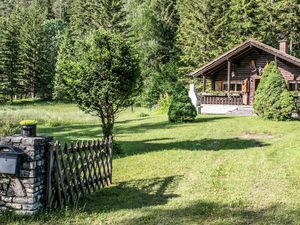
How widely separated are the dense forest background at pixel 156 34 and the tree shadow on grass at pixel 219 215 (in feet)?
103

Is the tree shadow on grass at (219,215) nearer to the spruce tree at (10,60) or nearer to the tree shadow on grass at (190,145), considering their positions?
the tree shadow on grass at (190,145)

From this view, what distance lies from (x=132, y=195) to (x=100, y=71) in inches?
248

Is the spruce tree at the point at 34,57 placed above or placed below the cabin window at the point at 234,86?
above

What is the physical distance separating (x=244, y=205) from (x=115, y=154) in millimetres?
7398

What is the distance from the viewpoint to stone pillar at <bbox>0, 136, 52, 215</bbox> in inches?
291

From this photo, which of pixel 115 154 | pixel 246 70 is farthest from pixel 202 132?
pixel 246 70

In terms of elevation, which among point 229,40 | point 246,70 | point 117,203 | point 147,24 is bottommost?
point 117,203

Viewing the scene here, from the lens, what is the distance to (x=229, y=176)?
11062mm

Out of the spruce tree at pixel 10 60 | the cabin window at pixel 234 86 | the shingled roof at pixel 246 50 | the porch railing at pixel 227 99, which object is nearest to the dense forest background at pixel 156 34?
the spruce tree at pixel 10 60

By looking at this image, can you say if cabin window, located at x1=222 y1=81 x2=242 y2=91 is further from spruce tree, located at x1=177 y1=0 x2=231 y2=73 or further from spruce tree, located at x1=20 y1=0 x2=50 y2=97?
spruce tree, located at x1=20 y1=0 x2=50 y2=97

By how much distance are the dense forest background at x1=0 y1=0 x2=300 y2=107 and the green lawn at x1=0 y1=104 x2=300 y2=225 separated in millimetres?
24029

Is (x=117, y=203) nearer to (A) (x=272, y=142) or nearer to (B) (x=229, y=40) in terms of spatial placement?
(A) (x=272, y=142)

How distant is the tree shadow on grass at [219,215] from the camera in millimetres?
7340

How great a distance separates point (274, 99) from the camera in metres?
23.6
